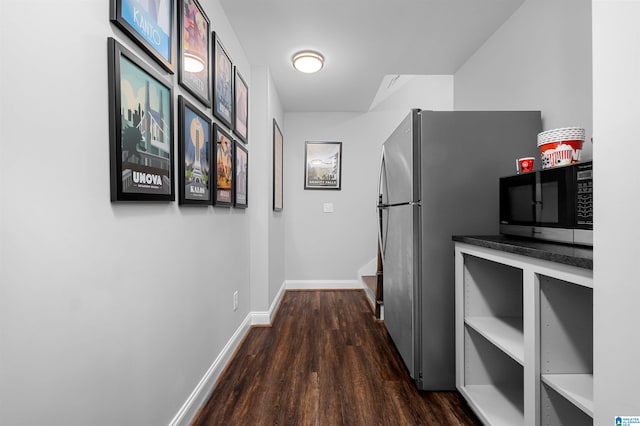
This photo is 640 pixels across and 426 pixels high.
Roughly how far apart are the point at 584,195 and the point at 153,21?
1.72 m

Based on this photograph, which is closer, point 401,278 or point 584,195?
point 584,195

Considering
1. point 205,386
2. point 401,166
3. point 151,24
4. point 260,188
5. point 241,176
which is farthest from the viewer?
point 260,188

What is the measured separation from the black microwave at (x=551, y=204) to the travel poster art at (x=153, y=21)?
1638 millimetres

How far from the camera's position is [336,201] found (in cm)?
420

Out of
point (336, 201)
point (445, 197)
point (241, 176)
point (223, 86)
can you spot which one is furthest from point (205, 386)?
point (336, 201)

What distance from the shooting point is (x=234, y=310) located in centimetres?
230

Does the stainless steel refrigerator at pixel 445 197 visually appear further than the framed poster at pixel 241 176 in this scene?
No

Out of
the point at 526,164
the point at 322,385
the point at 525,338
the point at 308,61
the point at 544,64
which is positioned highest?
the point at 308,61

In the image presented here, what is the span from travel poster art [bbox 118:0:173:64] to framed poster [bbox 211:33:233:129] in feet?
1.73

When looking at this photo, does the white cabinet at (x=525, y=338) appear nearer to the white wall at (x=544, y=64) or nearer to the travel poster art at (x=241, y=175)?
the white wall at (x=544, y=64)

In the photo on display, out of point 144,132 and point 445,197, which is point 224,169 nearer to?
point 144,132

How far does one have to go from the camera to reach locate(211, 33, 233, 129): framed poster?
1.85 meters

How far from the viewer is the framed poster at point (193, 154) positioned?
1.40 metres

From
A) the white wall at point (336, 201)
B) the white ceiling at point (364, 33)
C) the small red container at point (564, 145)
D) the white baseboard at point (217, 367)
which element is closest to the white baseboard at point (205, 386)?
the white baseboard at point (217, 367)
